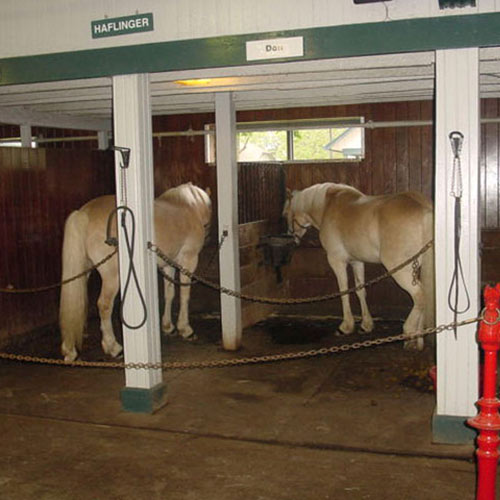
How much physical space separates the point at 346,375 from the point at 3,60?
3558 mm

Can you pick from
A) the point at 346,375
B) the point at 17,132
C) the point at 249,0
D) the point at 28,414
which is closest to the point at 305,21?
the point at 249,0

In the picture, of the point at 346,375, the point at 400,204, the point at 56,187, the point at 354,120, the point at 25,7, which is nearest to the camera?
the point at 25,7

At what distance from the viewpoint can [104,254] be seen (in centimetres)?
577

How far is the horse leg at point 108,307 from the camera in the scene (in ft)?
19.0

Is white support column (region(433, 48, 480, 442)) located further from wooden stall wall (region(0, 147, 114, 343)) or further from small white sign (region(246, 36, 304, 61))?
wooden stall wall (region(0, 147, 114, 343))

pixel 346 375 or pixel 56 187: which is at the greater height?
pixel 56 187

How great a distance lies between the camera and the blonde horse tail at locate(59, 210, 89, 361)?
5479 millimetres

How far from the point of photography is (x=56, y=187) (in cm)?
705

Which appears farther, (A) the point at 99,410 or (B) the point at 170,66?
(A) the point at 99,410

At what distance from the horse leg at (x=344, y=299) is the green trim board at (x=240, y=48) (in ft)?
10.9

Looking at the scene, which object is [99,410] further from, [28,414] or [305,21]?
[305,21]

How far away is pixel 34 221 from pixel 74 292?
62.3 inches

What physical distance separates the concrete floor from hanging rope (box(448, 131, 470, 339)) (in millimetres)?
841

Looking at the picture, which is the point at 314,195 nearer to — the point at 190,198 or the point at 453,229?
the point at 190,198
